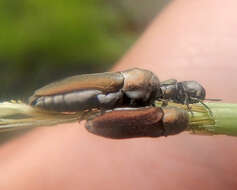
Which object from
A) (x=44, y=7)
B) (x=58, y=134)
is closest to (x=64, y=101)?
(x=58, y=134)

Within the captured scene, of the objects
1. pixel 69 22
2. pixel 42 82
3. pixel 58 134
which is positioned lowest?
pixel 58 134

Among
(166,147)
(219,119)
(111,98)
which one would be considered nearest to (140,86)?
(111,98)

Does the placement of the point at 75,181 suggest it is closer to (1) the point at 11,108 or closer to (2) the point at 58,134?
(2) the point at 58,134

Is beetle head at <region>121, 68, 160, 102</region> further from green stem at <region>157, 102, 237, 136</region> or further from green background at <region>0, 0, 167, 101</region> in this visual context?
green background at <region>0, 0, 167, 101</region>

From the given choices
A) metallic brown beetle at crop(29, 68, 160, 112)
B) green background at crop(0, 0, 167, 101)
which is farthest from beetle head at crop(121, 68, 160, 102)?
green background at crop(0, 0, 167, 101)

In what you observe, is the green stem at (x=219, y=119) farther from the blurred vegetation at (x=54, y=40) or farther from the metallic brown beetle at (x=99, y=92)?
the blurred vegetation at (x=54, y=40)

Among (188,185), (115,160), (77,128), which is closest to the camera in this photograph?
(188,185)
